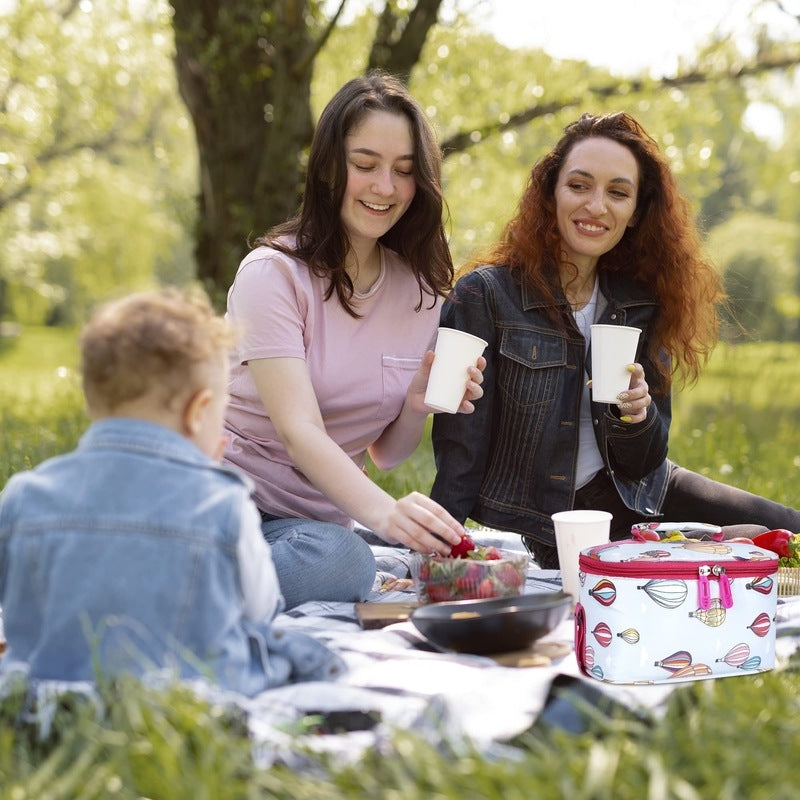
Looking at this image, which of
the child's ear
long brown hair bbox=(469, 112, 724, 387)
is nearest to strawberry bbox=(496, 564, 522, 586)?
the child's ear

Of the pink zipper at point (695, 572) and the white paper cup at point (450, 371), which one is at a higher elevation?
the white paper cup at point (450, 371)

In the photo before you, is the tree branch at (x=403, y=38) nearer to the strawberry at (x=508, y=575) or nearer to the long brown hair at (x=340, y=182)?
the long brown hair at (x=340, y=182)

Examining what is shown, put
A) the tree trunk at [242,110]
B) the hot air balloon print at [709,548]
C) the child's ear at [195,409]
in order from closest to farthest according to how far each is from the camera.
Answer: the child's ear at [195,409] → the hot air balloon print at [709,548] → the tree trunk at [242,110]

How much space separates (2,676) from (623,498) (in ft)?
7.76

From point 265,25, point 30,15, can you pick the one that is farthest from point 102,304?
point 30,15

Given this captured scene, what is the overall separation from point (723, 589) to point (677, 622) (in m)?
0.14

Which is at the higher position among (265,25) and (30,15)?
(30,15)

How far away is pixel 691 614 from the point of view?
2732 mm

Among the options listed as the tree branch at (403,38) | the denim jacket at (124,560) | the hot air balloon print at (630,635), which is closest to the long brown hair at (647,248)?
the hot air balloon print at (630,635)

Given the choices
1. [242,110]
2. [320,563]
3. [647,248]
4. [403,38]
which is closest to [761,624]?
[320,563]

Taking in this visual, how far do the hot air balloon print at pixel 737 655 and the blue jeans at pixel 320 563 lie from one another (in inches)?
45.0

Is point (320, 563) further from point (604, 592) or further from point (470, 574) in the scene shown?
point (604, 592)

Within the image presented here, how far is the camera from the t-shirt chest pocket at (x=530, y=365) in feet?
12.9

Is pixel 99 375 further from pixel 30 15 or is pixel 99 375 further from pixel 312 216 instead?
pixel 30 15
